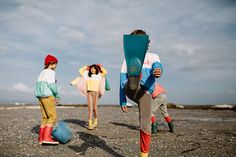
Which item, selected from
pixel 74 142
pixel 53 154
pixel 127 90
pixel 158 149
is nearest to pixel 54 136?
pixel 74 142

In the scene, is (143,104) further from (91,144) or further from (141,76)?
(91,144)

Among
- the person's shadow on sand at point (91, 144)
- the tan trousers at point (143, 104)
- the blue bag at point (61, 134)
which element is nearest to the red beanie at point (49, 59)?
the blue bag at point (61, 134)

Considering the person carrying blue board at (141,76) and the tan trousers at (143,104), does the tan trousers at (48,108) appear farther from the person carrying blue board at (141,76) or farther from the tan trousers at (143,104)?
the tan trousers at (143,104)

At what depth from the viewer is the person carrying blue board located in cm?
504

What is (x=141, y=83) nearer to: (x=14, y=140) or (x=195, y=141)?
(x=195, y=141)

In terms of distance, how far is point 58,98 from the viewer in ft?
27.0

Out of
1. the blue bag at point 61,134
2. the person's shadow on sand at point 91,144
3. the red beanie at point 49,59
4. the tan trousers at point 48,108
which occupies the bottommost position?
the person's shadow on sand at point 91,144

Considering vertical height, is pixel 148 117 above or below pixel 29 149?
above

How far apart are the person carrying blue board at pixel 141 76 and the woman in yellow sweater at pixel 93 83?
5.47 metres

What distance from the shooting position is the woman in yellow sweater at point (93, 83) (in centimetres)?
1117

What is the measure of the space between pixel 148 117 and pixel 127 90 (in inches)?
28.4

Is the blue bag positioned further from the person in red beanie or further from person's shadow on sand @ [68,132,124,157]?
person's shadow on sand @ [68,132,124,157]

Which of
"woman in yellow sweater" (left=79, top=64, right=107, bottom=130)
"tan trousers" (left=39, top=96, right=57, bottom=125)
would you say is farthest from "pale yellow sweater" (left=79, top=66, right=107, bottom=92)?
"tan trousers" (left=39, top=96, right=57, bottom=125)

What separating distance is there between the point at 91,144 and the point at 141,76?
356cm
